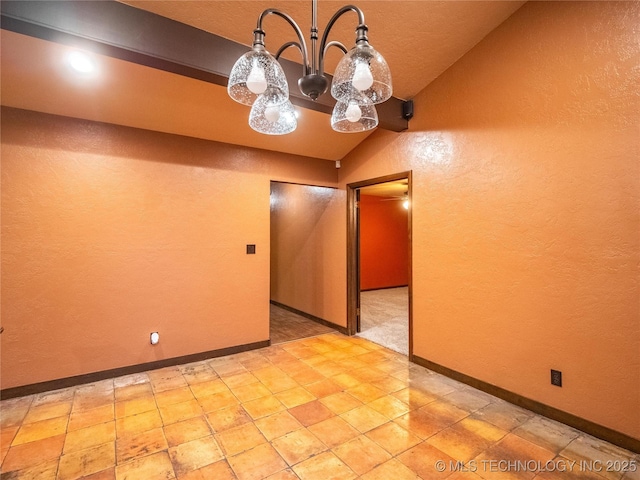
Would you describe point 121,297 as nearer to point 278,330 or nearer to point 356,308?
point 278,330

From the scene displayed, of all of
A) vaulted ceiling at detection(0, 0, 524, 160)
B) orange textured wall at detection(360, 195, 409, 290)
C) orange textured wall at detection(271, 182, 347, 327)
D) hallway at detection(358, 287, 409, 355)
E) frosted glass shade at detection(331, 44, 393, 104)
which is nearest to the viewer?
frosted glass shade at detection(331, 44, 393, 104)

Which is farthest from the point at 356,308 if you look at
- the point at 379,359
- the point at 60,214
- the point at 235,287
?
the point at 60,214

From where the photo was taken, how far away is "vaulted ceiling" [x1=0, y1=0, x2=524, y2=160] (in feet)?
6.42

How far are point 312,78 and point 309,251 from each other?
3.88 m

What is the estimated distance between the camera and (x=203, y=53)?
213cm

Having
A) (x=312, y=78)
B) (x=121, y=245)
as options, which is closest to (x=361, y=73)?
(x=312, y=78)

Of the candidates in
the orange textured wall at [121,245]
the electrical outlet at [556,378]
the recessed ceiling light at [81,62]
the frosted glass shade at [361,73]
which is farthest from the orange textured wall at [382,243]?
the frosted glass shade at [361,73]

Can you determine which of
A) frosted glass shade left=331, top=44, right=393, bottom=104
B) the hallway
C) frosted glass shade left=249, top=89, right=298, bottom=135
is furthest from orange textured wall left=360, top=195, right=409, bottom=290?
frosted glass shade left=331, top=44, right=393, bottom=104

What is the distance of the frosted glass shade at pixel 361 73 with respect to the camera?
3.84 ft

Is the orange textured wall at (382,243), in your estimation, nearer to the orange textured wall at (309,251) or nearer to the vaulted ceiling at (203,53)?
the orange textured wall at (309,251)

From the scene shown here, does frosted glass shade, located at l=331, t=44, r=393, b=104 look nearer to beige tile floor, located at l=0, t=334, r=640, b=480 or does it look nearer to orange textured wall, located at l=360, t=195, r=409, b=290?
beige tile floor, located at l=0, t=334, r=640, b=480

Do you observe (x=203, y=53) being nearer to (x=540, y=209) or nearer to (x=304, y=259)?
(x=540, y=209)

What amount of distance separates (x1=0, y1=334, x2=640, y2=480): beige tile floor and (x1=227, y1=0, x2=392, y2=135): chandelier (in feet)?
6.40

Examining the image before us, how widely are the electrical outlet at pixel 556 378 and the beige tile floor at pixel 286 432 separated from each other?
283 millimetres
